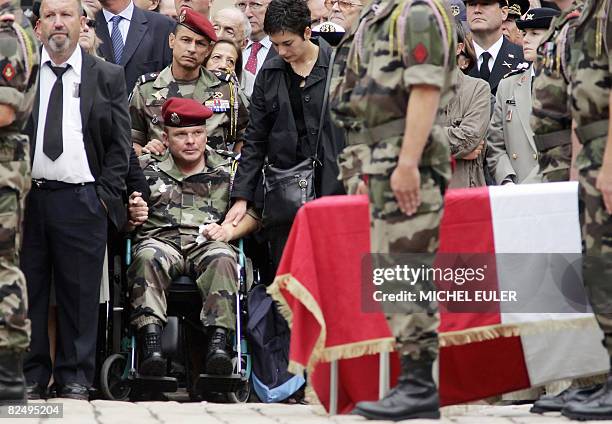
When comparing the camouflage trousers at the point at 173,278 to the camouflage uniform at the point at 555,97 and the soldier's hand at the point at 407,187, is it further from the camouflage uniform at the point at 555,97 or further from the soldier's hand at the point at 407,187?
the soldier's hand at the point at 407,187

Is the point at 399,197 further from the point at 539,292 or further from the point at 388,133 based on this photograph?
the point at 539,292

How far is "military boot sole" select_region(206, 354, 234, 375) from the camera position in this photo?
9.08 metres

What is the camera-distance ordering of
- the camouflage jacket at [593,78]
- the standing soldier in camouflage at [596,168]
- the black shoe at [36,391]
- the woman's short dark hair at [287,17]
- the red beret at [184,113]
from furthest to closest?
the red beret at [184,113], the woman's short dark hair at [287,17], the black shoe at [36,391], the camouflage jacket at [593,78], the standing soldier in camouflage at [596,168]

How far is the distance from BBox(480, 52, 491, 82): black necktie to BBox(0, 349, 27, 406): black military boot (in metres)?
4.84

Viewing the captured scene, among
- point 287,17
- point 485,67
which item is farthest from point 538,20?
point 287,17

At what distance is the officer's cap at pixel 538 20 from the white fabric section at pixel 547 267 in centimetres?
280

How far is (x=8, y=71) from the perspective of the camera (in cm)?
730

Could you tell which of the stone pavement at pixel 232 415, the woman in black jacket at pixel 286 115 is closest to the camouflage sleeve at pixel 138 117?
the woman in black jacket at pixel 286 115

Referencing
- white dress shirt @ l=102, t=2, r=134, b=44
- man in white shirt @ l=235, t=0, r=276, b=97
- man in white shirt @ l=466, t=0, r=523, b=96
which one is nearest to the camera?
man in white shirt @ l=466, t=0, r=523, b=96

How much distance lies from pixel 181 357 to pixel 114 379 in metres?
0.71

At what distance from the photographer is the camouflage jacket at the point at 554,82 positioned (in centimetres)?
738

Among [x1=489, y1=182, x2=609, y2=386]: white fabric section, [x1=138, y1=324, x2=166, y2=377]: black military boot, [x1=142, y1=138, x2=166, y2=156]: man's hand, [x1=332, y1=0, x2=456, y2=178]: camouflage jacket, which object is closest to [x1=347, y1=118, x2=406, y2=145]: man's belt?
[x1=332, y1=0, x2=456, y2=178]: camouflage jacket

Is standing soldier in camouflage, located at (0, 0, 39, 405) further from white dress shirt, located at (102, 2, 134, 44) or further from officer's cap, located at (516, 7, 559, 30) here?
officer's cap, located at (516, 7, 559, 30)

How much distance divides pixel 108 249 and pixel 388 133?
3455 millimetres
